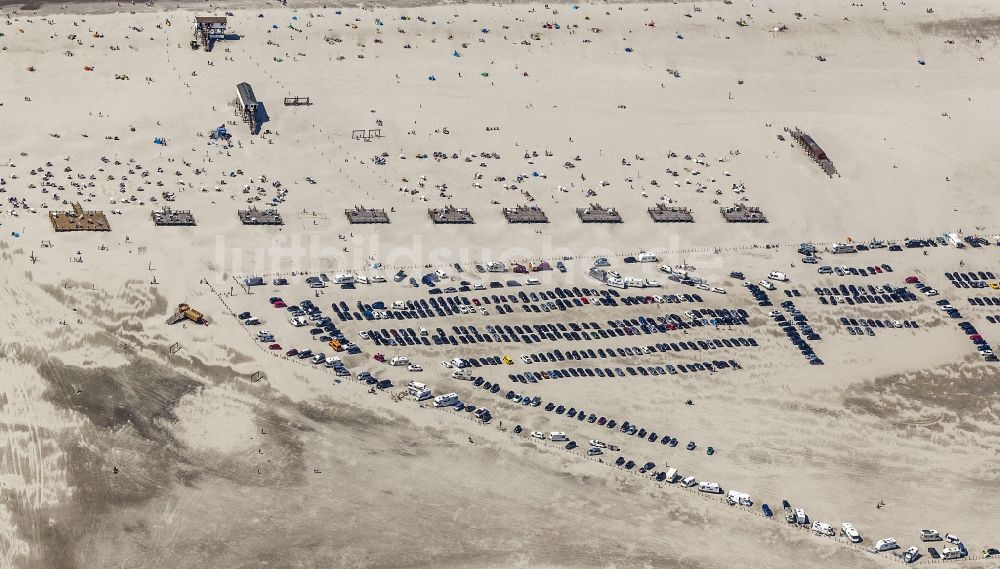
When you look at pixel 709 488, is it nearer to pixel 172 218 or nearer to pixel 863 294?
pixel 863 294

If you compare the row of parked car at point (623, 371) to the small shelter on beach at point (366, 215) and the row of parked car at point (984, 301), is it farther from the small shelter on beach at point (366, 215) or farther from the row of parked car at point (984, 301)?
the row of parked car at point (984, 301)

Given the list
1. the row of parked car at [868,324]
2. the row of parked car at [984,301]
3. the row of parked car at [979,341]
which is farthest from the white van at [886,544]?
the row of parked car at [984,301]

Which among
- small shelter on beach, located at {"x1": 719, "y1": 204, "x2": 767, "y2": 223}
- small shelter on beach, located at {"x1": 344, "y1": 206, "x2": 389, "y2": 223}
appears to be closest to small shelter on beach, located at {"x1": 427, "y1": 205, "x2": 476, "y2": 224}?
small shelter on beach, located at {"x1": 344, "y1": 206, "x2": 389, "y2": 223}

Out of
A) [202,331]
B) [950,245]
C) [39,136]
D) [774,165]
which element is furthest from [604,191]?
[39,136]

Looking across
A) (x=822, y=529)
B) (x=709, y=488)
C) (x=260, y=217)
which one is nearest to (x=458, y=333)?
(x=260, y=217)

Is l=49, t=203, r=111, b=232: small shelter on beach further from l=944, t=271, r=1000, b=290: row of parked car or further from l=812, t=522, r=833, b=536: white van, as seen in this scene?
l=944, t=271, r=1000, b=290: row of parked car

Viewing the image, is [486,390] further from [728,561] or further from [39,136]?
[39,136]
